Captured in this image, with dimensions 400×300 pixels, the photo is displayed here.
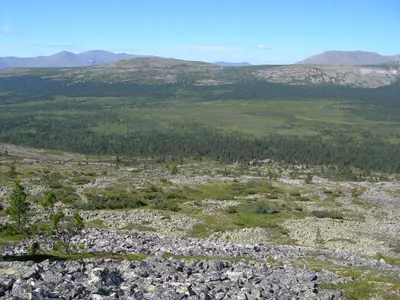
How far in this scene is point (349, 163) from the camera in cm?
16450

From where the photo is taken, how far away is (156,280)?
2773 centimetres

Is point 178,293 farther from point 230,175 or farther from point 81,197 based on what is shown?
point 230,175

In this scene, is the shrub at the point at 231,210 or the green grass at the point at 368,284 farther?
the shrub at the point at 231,210

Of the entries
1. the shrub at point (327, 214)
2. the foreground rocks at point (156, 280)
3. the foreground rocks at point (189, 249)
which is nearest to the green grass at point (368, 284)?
the foreground rocks at point (156, 280)

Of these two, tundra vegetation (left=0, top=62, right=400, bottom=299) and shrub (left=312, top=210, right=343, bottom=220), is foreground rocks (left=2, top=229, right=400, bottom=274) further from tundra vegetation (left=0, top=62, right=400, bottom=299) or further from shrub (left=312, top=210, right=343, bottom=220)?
shrub (left=312, top=210, right=343, bottom=220)

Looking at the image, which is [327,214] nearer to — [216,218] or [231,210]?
[231,210]

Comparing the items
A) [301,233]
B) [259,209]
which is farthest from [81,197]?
[301,233]

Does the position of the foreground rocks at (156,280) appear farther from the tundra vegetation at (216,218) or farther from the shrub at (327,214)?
the shrub at (327,214)

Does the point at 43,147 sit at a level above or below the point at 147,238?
below

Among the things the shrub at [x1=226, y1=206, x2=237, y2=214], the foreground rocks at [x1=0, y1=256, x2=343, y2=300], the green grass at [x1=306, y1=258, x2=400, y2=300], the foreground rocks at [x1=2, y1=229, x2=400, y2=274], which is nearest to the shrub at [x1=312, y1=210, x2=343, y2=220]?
the shrub at [x1=226, y1=206, x2=237, y2=214]

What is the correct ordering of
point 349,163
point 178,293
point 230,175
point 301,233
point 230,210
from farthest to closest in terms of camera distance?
1. point 349,163
2. point 230,175
3. point 230,210
4. point 301,233
5. point 178,293

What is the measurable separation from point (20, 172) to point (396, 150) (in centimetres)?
15660

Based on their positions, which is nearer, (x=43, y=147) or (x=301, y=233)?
(x=301, y=233)

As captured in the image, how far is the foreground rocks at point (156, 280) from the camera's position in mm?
24062
